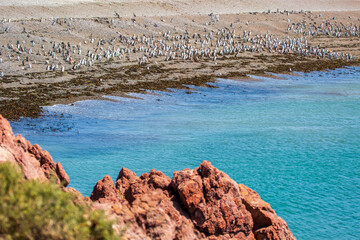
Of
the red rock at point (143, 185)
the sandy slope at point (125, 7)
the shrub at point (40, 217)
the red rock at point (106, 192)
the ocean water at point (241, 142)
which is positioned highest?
the sandy slope at point (125, 7)

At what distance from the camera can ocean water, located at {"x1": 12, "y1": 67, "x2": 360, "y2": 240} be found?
1517cm

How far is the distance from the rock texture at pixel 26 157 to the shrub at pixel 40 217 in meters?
2.20

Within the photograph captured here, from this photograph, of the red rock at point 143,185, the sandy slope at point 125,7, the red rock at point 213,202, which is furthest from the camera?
the sandy slope at point 125,7

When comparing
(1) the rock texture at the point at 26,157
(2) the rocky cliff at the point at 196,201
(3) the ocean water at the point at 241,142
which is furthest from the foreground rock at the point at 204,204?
(3) the ocean water at the point at 241,142

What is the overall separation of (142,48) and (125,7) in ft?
82.9

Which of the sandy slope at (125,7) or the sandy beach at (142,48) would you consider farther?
the sandy slope at (125,7)

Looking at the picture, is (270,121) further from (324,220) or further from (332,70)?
(332,70)

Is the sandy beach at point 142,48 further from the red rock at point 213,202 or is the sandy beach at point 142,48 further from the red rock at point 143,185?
the red rock at point 213,202

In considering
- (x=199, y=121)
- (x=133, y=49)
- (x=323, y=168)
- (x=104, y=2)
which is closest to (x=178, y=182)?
(x=323, y=168)

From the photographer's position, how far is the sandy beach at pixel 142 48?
107 feet

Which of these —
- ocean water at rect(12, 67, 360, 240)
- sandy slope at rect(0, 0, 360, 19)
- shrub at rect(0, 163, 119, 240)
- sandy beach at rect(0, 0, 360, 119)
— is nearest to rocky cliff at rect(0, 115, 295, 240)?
shrub at rect(0, 163, 119, 240)

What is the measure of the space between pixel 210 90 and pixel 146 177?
79.8 feet

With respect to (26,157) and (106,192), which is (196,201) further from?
(26,157)

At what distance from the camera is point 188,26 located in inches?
2196
